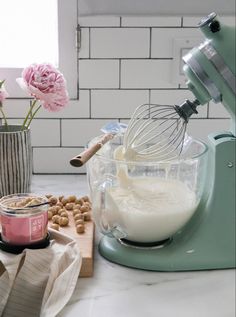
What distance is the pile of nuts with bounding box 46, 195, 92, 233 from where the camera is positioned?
2.52 ft

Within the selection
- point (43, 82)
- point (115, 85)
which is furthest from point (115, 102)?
point (43, 82)

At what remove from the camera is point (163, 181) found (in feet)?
2.29

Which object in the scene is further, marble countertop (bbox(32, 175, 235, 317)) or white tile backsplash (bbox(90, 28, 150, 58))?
white tile backsplash (bbox(90, 28, 150, 58))

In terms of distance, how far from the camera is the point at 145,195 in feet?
2.18

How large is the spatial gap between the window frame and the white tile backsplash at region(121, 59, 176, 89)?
0.11 m

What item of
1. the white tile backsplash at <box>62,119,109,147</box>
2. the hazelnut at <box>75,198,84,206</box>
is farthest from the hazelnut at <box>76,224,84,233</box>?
the white tile backsplash at <box>62,119,109,147</box>

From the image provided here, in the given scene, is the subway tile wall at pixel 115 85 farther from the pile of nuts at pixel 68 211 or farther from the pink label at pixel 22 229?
the pink label at pixel 22 229

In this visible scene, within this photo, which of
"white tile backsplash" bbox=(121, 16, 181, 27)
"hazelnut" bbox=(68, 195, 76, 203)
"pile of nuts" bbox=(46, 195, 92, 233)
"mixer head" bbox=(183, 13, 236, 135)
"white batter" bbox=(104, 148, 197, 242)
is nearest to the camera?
"mixer head" bbox=(183, 13, 236, 135)

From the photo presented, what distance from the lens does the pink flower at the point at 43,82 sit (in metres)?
0.81

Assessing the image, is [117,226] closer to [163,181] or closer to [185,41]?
[163,181]

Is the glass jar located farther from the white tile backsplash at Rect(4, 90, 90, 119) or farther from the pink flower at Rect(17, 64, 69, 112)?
the white tile backsplash at Rect(4, 90, 90, 119)

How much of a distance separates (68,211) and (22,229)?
0.60 ft

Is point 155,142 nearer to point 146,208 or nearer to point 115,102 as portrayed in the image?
point 146,208

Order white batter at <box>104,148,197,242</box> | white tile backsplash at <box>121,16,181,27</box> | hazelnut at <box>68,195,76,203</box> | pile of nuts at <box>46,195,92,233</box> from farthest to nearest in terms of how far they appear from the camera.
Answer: white tile backsplash at <box>121,16,181,27</box> → hazelnut at <box>68,195,76,203</box> → pile of nuts at <box>46,195,92,233</box> → white batter at <box>104,148,197,242</box>
